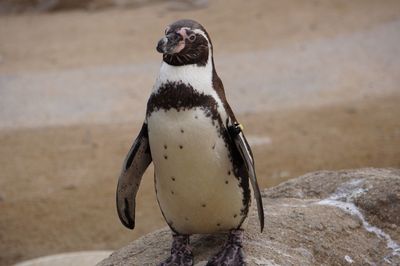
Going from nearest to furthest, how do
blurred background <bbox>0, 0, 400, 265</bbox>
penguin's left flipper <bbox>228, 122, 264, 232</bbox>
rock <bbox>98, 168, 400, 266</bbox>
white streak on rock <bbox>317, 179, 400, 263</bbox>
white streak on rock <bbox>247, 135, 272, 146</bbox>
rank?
penguin's left flipper <bbox>228, 122, 264, 232</bbox>
rock <bbox>98, 168, 400, 266</bbox>
white streak on rock <bbox>317, 179, 400, 263</bbox>
blurred background <bbox>0, 0, 400, 265</bbox>
white streak on rock <bbox>247, 135, 272, 146</bbox>

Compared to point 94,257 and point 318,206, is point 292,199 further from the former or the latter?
point 94,257

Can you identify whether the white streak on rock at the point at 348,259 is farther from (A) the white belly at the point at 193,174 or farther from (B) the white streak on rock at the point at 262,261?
(A) the white belly at the point at 193,174

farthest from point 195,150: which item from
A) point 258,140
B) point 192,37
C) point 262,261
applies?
point 258,140

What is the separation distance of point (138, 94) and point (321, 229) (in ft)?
14.4

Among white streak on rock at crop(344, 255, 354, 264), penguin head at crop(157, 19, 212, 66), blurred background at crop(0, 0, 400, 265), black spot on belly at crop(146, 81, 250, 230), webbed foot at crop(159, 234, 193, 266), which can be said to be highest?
penguin head at crop(157, 19, 212, 66)

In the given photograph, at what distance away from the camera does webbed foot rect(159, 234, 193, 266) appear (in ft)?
8.21

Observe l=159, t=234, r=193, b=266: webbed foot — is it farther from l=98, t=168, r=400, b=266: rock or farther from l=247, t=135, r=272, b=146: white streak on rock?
l=247, t=135, r=272, b=146: white streak on rock

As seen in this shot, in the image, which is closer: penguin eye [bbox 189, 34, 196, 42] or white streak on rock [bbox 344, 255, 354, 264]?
penguin eye [bbox 189, 34, 196, 42]

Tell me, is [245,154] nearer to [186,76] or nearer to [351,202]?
[186,76]

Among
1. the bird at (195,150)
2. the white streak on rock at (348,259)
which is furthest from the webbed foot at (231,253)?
the white streak on rock at (348,259)

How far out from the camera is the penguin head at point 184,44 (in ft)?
7.27

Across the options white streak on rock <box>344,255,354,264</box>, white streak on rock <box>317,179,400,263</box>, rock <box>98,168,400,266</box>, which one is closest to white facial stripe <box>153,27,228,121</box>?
rock <box>98,168,400,266</box>

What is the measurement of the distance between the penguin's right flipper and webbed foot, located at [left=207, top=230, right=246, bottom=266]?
318mm

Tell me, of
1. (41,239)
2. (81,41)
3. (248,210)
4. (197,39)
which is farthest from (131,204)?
(81,41)
